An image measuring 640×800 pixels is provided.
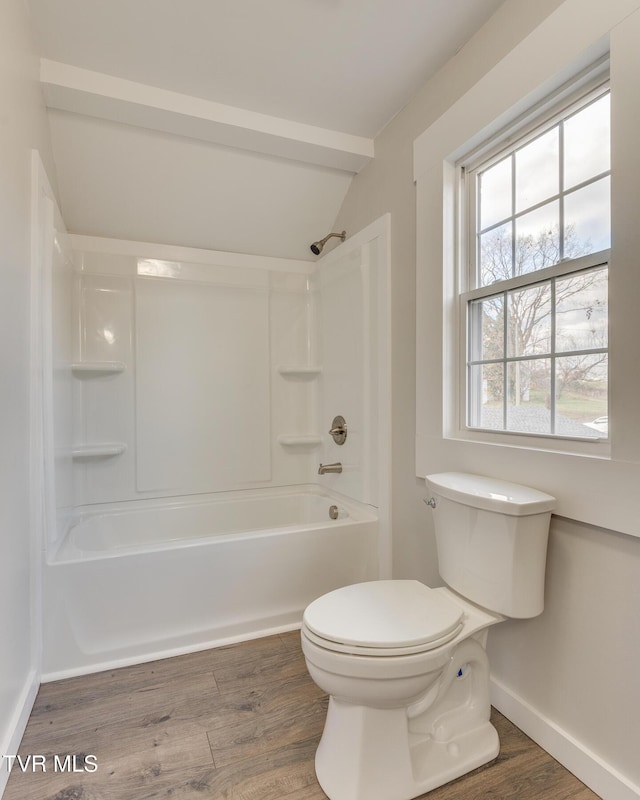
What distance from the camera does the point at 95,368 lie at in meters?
2.35

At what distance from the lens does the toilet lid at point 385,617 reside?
116 cm

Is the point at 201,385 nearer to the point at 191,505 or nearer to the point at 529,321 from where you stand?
the point at 191,505

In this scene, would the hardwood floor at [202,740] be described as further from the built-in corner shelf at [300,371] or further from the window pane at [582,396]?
the built-in corner shelf at [300,371]

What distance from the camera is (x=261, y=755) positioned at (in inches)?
52.9

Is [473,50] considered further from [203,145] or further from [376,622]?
[376,622]

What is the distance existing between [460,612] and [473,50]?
6.22ft

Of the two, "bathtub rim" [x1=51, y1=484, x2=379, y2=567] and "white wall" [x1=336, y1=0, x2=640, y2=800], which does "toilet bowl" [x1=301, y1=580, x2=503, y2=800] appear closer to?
"white wall" [x1=336, y1=0, x2=640, y2=800]

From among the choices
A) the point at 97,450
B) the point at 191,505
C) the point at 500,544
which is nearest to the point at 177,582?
the point at 191,505

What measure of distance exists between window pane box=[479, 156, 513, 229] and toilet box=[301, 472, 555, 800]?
0.96 meters

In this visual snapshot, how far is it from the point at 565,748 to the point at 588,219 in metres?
1.52

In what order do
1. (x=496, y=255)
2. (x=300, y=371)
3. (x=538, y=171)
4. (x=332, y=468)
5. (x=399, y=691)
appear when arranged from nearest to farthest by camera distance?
(x=399, y=691) < (x=538, y=171) < (x=496, y=255) < (x=332, y=468) < (x=300, y=371)

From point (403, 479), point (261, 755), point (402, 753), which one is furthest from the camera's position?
point (403, 479)

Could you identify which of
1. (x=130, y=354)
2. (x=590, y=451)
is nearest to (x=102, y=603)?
(x=130, y=354)

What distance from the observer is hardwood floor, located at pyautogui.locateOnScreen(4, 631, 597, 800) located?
1228mm
